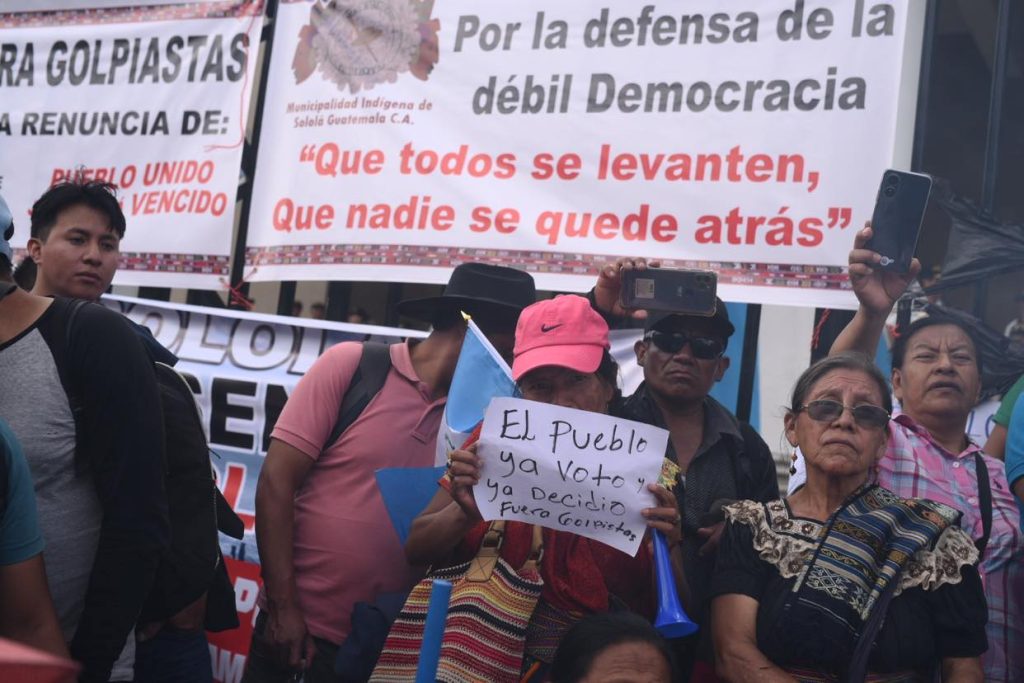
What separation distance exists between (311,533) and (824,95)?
2.09 m

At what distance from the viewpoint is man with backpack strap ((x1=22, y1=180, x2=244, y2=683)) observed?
2.46 metres

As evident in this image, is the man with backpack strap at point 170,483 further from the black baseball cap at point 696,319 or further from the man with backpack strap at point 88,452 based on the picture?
the black baseball cap at point 696,319

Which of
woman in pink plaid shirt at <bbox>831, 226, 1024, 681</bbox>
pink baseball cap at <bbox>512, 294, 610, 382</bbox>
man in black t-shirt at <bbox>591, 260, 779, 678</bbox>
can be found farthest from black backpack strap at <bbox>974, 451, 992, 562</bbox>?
pink baseball cap at <bbox>512, 294, 610, 382</bbox>

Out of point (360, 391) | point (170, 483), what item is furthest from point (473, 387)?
point (170, 483)

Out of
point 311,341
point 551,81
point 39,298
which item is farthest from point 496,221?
point 39,298

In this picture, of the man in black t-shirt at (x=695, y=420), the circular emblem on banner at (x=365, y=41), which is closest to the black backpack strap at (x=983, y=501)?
the man in black t-shirt at (x=695, y=420)

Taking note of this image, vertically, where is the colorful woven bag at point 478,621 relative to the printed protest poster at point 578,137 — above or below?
below

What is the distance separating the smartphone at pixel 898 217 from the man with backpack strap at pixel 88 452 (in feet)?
6.12

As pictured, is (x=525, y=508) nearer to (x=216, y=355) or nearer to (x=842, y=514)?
(x=842, y=514)

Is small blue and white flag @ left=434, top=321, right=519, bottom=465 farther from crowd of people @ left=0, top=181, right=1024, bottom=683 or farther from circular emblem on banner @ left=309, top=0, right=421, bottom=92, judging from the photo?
circular emblem on banner @ left=309, top=0, right=421, bottom=92

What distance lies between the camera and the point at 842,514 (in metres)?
2.40

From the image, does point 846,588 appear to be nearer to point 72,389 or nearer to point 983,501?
point 983,501

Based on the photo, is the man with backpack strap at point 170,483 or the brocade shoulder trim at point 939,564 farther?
the man with backpack strap at point 170,483

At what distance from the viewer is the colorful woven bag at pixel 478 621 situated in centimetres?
229
